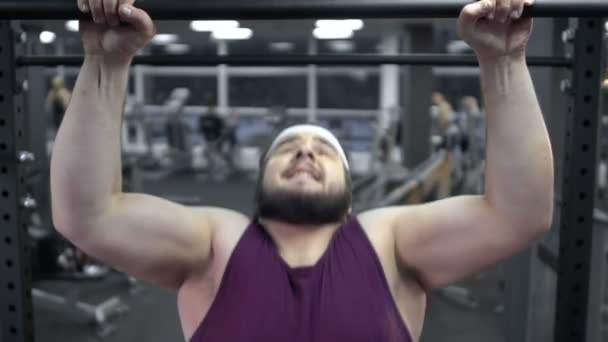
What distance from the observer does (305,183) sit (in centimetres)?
100

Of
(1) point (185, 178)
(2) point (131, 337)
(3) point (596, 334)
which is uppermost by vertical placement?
(3) point (596, 334)

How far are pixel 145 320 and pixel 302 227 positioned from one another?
2.64 metres

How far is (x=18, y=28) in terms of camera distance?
1.23 m

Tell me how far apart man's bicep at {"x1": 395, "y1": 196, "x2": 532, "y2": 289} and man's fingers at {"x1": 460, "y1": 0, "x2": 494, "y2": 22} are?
0.28 metres

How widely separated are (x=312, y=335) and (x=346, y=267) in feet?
0.40

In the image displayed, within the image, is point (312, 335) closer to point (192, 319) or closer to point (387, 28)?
point (192, 319)

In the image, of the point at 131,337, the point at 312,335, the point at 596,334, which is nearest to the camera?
the point at 312,335

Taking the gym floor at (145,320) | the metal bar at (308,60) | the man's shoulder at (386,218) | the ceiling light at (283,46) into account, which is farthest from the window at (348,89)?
the man's shoulder at (386,218)

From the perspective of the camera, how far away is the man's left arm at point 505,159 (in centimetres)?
85

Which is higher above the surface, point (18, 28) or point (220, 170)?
point (18, 28)

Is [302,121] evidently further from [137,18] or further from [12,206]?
[137,18]

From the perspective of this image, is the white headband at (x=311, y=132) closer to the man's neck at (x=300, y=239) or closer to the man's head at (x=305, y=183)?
the man's head at (x=305, y=183)

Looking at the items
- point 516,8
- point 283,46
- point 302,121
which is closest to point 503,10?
point 516,8

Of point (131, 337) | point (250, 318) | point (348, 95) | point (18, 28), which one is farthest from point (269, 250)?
point (348, 95)
